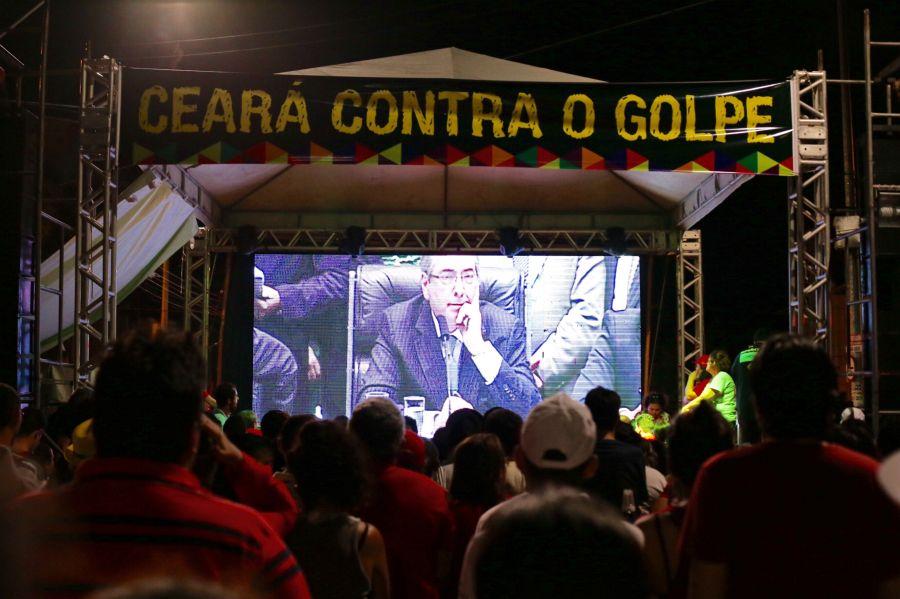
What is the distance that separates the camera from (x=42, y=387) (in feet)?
27.3

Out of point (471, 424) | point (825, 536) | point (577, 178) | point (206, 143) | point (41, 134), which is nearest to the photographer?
point (825, 536)

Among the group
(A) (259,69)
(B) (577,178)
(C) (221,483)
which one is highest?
(A) (259,69)

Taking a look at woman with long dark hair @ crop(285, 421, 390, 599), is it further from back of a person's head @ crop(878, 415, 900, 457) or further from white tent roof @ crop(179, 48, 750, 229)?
white tent roof @ crop(179, 48, 750, 229)

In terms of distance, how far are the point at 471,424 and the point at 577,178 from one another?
724 cm

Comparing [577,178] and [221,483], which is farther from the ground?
[577,178]

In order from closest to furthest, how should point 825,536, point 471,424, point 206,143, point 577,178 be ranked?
point 825,536, point 471,424, point 206,143, point 577,178

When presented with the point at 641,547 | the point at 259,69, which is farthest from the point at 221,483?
the point at 259,69

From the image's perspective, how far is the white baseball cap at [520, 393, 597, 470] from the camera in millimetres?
2432

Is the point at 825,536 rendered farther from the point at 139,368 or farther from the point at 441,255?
the point at 441,255

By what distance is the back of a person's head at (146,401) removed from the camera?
5.70 ft

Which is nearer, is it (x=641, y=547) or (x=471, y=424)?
(x=641, y=547)

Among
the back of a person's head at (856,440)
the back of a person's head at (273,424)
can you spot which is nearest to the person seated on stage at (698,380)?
the back of a person's head at (273,424)

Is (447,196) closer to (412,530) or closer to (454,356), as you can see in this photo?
(454,356)

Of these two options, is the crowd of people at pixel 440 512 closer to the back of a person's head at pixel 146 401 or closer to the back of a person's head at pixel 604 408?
the back of a person's head at pixel 146 401
